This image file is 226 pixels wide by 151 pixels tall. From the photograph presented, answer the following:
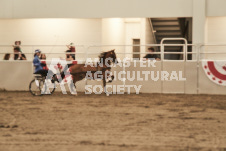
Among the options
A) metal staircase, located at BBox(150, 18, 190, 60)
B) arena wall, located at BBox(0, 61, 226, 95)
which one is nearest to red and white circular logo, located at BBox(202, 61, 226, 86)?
arena wall, located at BBox(0, 61, 226, 95)

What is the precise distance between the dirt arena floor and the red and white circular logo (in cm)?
106

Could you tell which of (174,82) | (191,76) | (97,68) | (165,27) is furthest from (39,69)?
(165,27)

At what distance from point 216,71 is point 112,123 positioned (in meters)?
7.38

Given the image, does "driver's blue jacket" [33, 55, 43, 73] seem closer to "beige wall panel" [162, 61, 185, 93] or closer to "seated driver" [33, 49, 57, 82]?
"seated driver" [33, 49, 57, 82]

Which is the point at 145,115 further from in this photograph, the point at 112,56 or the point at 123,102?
the point at 112,56

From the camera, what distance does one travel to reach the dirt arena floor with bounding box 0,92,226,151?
747 cm

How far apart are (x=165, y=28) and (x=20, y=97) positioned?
10390 millimetres

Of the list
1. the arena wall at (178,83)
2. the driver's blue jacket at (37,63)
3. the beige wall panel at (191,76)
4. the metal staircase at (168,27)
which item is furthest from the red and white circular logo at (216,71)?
the metal staircase at (168,27)

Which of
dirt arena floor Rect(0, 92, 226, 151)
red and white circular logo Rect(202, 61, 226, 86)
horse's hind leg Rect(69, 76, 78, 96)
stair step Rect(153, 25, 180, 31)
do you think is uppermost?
stair step Rect(153, 25, 180, 31)

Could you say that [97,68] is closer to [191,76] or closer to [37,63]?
[37,63]

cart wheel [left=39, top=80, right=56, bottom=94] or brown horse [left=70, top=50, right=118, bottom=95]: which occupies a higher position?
brown horse [left=70, top=50, right=118, bottom=95]

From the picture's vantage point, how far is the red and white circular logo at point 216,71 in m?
16.0

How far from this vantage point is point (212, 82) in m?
16.2

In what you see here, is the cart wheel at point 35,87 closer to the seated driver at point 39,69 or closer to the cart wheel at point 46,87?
the cart wheel at point 46,87
